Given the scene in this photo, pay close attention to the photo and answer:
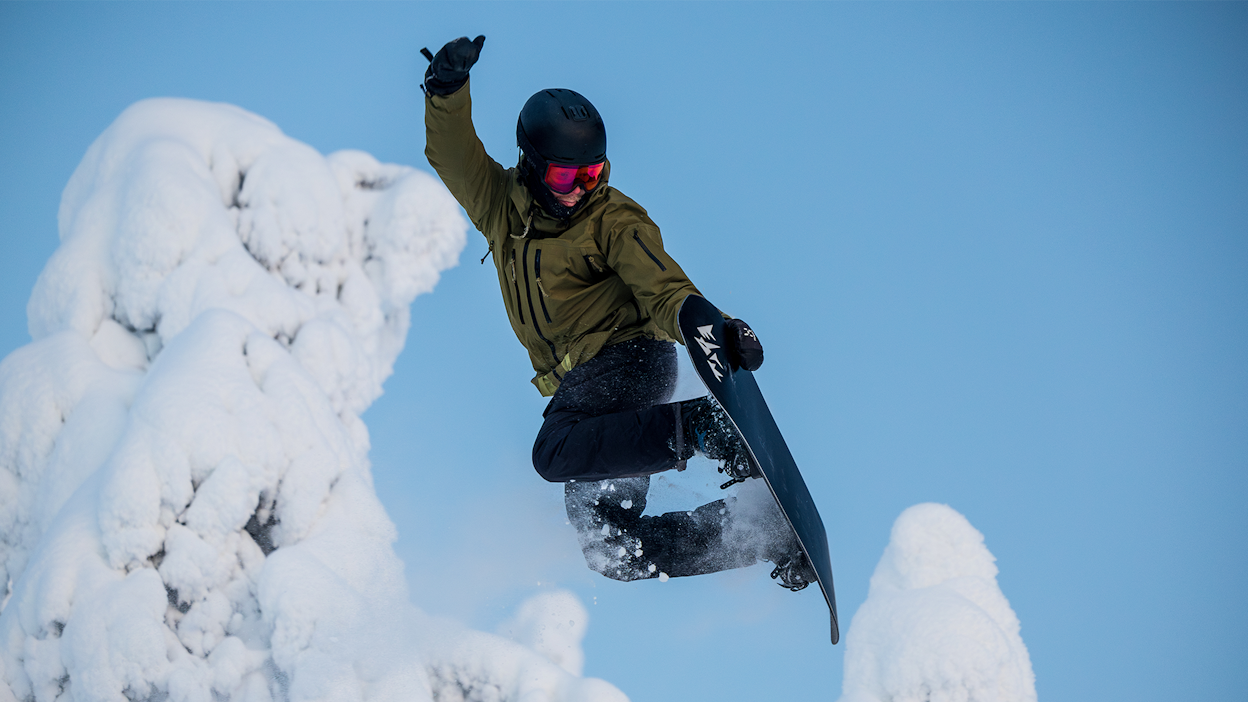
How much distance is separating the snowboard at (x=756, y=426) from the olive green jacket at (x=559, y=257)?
17cm

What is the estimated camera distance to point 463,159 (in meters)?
3.33

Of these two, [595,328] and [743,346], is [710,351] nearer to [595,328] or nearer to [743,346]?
[743,346]

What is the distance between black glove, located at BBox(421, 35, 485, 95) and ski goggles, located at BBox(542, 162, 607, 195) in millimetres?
474

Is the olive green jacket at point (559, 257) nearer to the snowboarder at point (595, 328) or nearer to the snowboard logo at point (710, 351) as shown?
the snowboarder at point (595, 328)

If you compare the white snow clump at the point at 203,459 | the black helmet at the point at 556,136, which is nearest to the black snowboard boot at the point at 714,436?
the black helmet at the point at 556,136

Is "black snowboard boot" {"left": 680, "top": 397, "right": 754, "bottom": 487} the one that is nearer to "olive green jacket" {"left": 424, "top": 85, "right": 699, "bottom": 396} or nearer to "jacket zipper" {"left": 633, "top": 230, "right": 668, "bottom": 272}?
"olive green jacket" {"left": 424, "top": 85, "right": 699, "bottom": 396}

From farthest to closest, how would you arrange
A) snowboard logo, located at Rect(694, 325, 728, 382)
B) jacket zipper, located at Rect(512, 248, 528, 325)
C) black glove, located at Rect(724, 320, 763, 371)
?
jacket zipper, located at Rect(512, 248, 528, 325), black glove, located at Rect(724, 320, 763, 371), snowboard logo, located at Rect(694, 325, 728, 382)

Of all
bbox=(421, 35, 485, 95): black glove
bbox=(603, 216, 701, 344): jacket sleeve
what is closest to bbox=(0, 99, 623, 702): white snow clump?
bbox=(603, 216, 701, 344): jacket sleeve

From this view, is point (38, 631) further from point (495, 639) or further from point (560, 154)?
point (560, 154)

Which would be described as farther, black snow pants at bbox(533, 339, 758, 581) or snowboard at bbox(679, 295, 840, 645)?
black snow pants at bbox(533, 339, 758, 581)

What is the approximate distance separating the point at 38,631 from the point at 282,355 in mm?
3018

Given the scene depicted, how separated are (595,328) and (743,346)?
0.78 meters

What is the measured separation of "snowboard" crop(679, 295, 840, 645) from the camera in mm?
2830

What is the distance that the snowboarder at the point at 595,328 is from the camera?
313 centimetres
